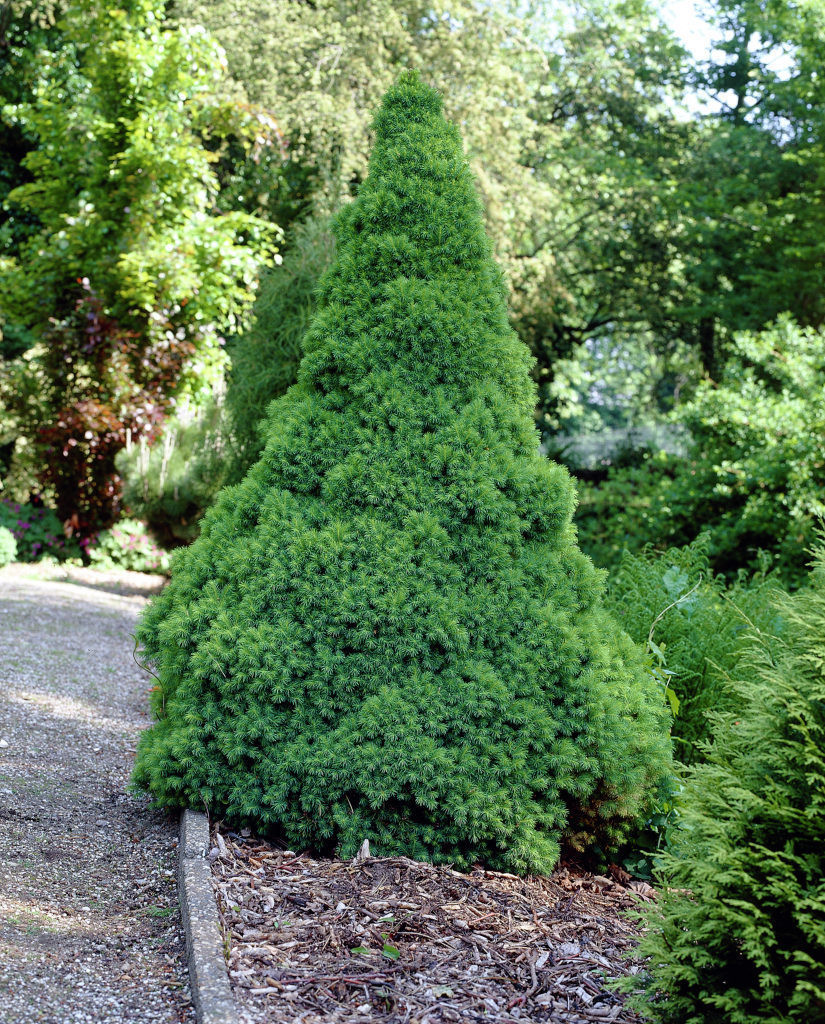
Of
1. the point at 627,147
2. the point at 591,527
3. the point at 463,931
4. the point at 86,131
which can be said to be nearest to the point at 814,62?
the point at 627,147

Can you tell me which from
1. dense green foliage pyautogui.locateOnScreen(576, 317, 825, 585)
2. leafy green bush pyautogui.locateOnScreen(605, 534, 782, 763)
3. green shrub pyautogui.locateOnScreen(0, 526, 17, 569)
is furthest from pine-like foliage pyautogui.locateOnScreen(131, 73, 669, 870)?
green shrub pyautogui.locateOnScreen(0, 526, 17, 569)

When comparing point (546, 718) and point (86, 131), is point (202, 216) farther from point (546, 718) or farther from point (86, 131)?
point (546, 718)

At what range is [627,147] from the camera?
1772 cm

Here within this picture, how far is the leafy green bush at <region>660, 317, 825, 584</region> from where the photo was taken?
8.52 metres

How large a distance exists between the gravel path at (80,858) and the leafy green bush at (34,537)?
20.2 feet

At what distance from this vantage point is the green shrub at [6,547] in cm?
1096

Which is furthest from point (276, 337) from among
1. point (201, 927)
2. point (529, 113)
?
point (529, 113)

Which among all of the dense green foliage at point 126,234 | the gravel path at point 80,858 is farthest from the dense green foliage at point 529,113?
the gravel path at point 80,858

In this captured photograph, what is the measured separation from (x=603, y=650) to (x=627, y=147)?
16795 millimetres

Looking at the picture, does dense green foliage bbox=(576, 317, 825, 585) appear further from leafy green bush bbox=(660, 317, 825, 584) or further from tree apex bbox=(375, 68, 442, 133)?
tree apex bbox=(375, 68, 442, 133)

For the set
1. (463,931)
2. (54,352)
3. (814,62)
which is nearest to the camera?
(463,931)

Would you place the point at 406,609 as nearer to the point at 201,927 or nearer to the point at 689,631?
the point at 201,927

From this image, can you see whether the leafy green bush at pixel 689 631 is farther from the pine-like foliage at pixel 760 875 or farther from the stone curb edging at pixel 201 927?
the stone curb edging at pixel 201 927

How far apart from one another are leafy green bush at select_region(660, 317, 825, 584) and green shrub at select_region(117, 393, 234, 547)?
524 cm
